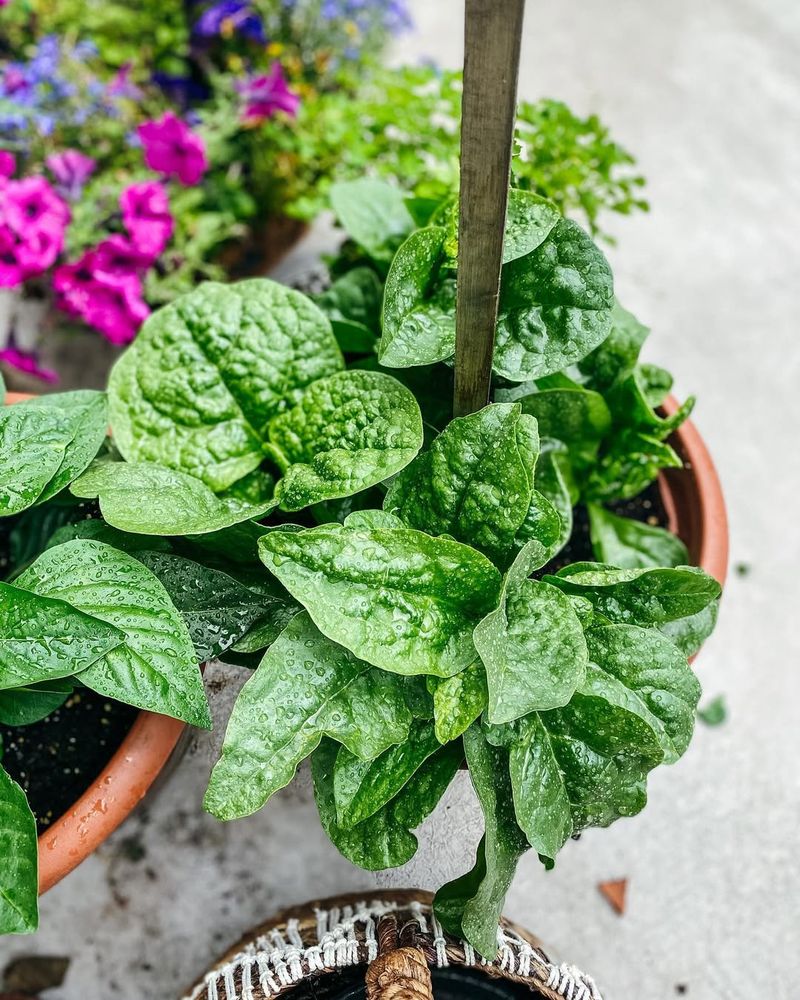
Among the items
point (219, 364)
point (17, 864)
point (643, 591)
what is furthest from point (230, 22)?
point (17, 864)

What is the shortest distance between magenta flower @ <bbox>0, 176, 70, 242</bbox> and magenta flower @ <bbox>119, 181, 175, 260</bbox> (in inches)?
3.5

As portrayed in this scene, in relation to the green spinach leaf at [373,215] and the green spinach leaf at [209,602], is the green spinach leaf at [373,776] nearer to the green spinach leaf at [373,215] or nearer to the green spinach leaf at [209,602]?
the green spinach leaf at [209,602]

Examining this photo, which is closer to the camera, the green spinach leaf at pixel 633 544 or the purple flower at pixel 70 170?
the green spinach leaf at pixel 633 544

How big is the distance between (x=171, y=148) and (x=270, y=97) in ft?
0.61

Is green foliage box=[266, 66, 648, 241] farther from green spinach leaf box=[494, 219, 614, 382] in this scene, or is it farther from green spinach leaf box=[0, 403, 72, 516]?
green spinach leaf box=[0, 403, 72, 516]

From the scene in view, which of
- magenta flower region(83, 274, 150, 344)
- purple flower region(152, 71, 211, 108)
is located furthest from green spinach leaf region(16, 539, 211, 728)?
purple flower region(152, 71, 211, 108)

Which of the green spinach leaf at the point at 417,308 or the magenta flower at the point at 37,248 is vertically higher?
the green spinach leaf at the point at 417,308

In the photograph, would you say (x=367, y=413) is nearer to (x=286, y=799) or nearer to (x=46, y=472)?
(x=46, y=472)

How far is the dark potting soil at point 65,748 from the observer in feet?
3.08

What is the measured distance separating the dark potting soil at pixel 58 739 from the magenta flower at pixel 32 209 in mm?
440

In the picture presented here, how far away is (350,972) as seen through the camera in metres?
0.90

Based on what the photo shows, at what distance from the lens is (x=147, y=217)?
123 centimetres

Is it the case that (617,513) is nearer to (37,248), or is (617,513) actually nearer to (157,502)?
(157,502)

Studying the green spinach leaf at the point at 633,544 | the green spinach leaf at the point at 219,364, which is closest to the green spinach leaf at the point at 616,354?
the green spinach leaf at the point at 633,544
